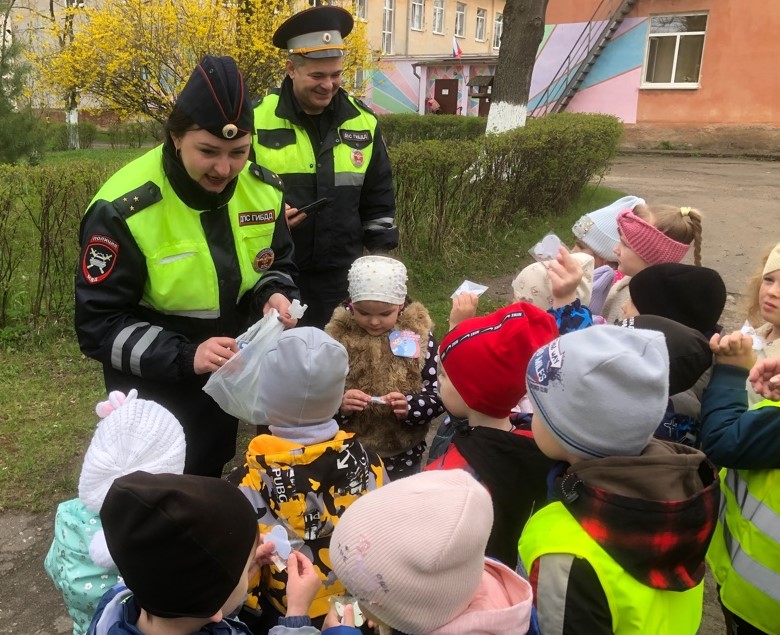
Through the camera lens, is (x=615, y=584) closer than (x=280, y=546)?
Yes

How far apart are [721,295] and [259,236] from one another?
1619 mm

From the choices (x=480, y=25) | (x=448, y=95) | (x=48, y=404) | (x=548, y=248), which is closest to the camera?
(x=548, y=248)

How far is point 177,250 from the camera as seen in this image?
86.2 inches

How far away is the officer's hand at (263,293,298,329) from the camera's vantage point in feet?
7.51

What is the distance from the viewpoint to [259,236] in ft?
8.12

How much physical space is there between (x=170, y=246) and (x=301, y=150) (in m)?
1.32

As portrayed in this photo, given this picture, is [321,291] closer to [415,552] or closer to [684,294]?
[684,294]

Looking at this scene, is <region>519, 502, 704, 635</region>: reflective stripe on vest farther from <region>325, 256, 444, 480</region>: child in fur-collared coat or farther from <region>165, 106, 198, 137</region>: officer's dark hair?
<region>165, 106, 198, 137</region>: officer's dark hair

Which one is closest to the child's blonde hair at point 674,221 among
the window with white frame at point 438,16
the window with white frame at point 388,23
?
the window with white frame at point 388,23

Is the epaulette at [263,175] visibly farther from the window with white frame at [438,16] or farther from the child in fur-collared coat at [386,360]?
the window with white frame at [438,16]

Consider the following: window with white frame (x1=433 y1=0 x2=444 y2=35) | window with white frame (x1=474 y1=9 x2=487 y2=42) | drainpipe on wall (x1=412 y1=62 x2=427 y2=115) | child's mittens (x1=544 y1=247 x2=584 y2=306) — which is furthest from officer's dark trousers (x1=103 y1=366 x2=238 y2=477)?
window with white frame (x1=474 y1=9 x2=487 y2=42)

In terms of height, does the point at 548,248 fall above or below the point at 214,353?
above

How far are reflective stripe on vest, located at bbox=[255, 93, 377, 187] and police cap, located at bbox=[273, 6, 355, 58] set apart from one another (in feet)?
0.88

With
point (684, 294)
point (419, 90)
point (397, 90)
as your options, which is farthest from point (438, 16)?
point (684, 294)
